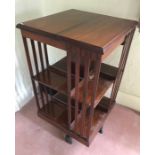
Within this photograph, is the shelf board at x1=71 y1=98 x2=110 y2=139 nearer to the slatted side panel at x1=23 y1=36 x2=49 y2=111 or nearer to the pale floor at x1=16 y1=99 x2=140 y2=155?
the pale floor at x1=16 y1=99 x2=140 y2=155

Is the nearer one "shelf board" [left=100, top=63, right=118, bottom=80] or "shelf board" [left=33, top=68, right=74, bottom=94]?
"shelf board" [left=33, top=68, right=74, bottom=94]

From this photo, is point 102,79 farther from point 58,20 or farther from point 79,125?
point 58,20

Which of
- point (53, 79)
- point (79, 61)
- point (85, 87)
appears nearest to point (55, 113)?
point (53, 79)

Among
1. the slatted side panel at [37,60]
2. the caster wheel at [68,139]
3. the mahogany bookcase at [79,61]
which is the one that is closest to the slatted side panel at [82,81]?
the mahogany bookcase at [79,61]

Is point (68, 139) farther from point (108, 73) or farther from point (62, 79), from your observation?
point (108, 73)

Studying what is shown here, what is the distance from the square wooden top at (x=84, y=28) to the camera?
829 millimetres

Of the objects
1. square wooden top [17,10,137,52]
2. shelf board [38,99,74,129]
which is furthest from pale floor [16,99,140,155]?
square wooden top [17,10,137,52]

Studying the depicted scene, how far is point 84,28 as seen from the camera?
950 mm

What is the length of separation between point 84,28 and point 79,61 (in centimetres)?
20

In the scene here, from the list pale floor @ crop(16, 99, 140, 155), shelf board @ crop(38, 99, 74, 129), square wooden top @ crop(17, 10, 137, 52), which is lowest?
pale floor @ crop(16, 99, 140, 155)

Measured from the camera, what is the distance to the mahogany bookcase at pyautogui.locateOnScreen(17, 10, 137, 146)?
2.77 ft

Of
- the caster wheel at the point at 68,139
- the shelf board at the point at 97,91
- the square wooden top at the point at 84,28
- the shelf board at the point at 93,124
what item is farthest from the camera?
the caster wheel at the point at 68,139

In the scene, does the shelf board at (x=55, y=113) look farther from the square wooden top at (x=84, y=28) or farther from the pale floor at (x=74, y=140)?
the square wooden top at (x=84, y=28)
